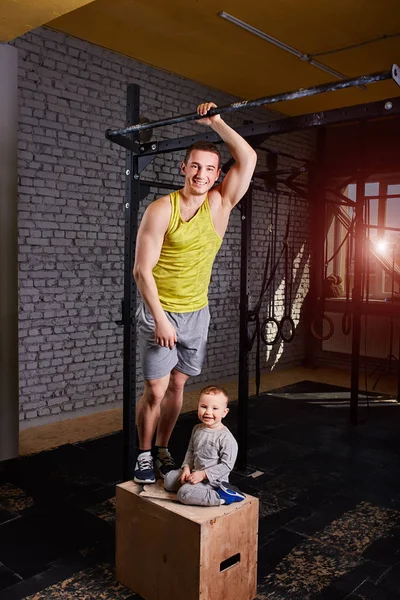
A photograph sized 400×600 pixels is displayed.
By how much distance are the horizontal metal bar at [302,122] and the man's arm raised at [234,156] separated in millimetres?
158

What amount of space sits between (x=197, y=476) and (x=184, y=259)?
961mm

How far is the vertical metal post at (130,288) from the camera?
3.01m

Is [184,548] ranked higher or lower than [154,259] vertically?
lower

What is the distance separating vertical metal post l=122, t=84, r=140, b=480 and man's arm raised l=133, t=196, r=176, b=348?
0.47 m

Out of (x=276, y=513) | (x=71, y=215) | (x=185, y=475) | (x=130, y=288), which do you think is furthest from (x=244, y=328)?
(x=71, y=215)

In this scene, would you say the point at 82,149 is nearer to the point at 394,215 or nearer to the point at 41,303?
the point at 41,303

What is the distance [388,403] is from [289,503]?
9.25ft

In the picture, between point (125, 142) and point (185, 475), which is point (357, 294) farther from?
point (185, 475)

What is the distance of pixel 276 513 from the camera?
10.5ft

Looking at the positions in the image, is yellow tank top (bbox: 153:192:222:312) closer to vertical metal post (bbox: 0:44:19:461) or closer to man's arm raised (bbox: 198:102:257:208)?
man's arm raised (bbox: 198:102:257:208)

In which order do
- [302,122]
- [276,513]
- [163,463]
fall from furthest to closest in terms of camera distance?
[276,513]
[163,463]
[302,122]

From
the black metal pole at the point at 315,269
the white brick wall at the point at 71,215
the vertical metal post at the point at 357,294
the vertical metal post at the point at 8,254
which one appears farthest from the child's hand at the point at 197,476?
the black metal pole at the point at 315,269

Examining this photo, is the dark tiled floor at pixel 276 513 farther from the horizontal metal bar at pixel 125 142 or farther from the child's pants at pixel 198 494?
the horizontal metal bar at pixel 125 142

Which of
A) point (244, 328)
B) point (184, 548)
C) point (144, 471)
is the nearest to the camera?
point (184, 548)
